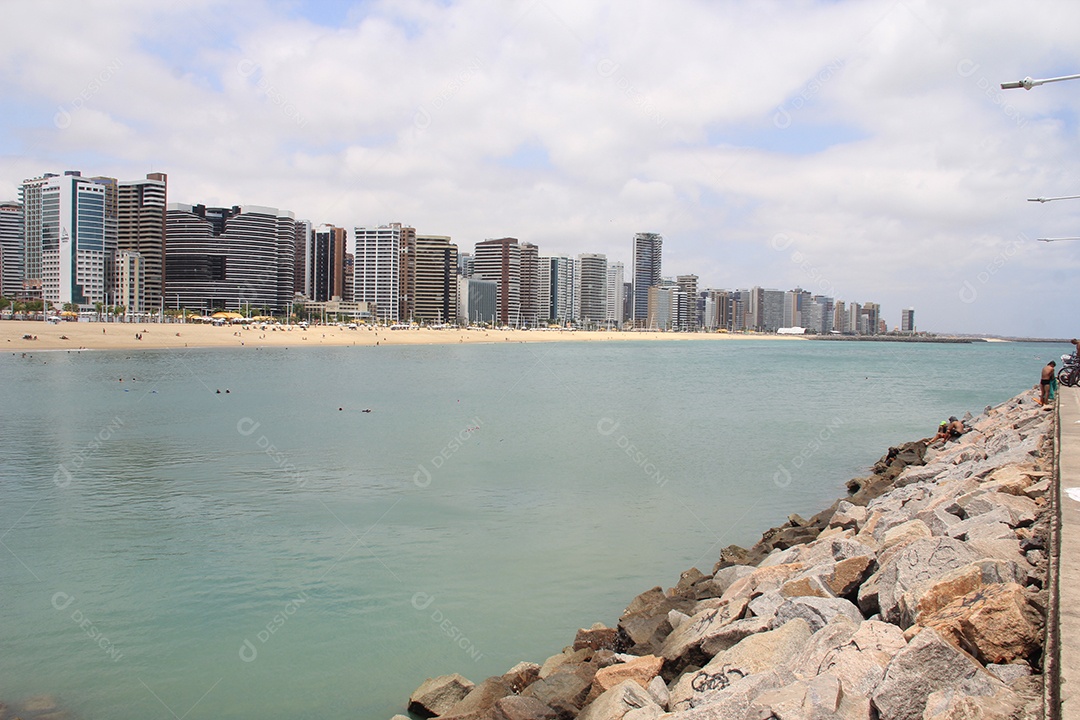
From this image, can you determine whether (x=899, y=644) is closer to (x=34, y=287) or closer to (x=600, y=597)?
(x=600, y=597)

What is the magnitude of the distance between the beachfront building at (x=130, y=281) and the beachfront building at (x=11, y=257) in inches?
1460

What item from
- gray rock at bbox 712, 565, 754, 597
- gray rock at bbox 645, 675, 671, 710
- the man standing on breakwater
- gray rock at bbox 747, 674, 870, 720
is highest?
the man standing on breakwater

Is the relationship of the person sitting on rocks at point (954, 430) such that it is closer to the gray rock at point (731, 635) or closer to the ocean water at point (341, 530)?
the ocean water at point (341, 530)

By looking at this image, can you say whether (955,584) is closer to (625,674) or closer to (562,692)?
(625,674)

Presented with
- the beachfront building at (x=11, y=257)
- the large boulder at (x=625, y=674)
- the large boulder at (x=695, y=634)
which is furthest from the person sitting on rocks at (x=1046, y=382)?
the beachfront building at (x=11, y=257)

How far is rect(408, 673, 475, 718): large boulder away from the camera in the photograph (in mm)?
7750

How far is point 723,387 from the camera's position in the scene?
1969 inches

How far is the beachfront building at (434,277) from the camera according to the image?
646 ft

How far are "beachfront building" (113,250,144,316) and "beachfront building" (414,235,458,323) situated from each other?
6348 centimetres

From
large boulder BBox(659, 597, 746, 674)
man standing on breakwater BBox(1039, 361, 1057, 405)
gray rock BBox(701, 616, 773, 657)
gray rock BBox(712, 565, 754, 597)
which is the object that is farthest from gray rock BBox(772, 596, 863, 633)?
man standing on breakwater BBox(1039, 361, 1057, 405)

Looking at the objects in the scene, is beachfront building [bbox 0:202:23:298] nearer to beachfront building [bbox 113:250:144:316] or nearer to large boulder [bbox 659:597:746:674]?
beachfront building [bbox 113:250:144:316]

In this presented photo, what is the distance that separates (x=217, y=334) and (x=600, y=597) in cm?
9075

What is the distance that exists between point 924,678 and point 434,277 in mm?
196388

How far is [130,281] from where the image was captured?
15650 centimetres
